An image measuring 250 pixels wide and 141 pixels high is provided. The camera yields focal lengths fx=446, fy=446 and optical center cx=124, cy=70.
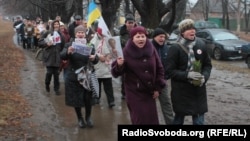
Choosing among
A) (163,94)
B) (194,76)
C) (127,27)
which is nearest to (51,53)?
(127,27)

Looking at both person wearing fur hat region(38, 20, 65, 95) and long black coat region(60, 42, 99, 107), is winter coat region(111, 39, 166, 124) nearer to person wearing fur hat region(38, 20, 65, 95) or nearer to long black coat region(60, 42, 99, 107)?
long black coat region(60, 42, 99, 107)

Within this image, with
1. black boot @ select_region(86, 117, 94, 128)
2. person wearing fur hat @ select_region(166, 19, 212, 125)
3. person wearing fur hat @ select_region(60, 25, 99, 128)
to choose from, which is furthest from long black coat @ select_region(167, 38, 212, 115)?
black boot @ select_region(86, 117, 94, 128)

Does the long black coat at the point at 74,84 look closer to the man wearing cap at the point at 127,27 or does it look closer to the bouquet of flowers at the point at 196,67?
the man wearing cap at the point at 127,27

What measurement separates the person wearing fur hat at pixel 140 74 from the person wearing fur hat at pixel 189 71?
24 cm

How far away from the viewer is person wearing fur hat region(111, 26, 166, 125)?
5.55m

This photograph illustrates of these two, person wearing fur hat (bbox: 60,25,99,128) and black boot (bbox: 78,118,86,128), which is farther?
black boot (bbox: 78,118,86,128)

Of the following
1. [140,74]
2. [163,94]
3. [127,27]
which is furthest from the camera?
[127,27]

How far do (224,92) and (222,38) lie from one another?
1194 centimetres

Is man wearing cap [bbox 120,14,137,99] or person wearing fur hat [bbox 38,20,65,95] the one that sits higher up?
man wearing cap [bbox 120,14,137,99]

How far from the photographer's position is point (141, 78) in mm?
5605

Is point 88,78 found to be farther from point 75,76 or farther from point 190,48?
point 190,48

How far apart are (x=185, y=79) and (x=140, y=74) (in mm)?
602

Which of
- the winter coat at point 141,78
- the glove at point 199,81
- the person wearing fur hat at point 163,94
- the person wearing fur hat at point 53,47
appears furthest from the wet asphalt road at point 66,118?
the glove at point 199,81

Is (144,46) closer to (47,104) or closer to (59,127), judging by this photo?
(59,127)
